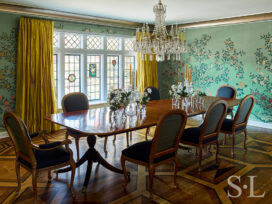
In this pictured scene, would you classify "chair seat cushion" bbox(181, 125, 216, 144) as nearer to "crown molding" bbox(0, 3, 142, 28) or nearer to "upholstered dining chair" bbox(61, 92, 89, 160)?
"upholstered dining chair" bbox(61, 92, 89, 160)

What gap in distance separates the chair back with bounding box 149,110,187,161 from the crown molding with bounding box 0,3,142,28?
344 cm

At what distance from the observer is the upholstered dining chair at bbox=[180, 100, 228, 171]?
322 cm

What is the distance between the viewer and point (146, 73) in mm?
6984

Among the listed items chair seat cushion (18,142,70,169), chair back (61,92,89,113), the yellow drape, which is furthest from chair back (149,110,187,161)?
the yellow drape

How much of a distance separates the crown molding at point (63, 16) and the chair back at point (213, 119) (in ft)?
11.3

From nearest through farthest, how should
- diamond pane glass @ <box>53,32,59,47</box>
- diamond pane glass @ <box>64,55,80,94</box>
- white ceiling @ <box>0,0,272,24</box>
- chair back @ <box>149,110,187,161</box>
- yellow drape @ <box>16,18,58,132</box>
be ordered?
chair back @ <box>149,110,187,161</box> → white ceiling @ <box>0,0,272,24</box> → yellow drape @ <box>16,18,58,132</box> → diamond pane glass @ <box>53,32,59,47</box> → diamond pane glass @ <box>64,55,80,94</box>

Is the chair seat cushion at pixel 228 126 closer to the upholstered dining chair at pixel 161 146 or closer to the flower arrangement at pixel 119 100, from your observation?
the upholstered dining chair at pixel 161 146

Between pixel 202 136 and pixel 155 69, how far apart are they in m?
4.16

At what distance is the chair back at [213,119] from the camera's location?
319 centimetres

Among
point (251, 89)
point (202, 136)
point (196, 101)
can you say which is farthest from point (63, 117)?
point (251, 89)

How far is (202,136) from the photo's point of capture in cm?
329

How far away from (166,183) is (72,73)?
3650mm

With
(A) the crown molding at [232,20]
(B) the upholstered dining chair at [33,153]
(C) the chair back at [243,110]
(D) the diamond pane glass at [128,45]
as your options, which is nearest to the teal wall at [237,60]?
(A) the crown molding at [232,20]

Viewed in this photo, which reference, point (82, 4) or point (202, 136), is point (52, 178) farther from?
point (82, 4)
